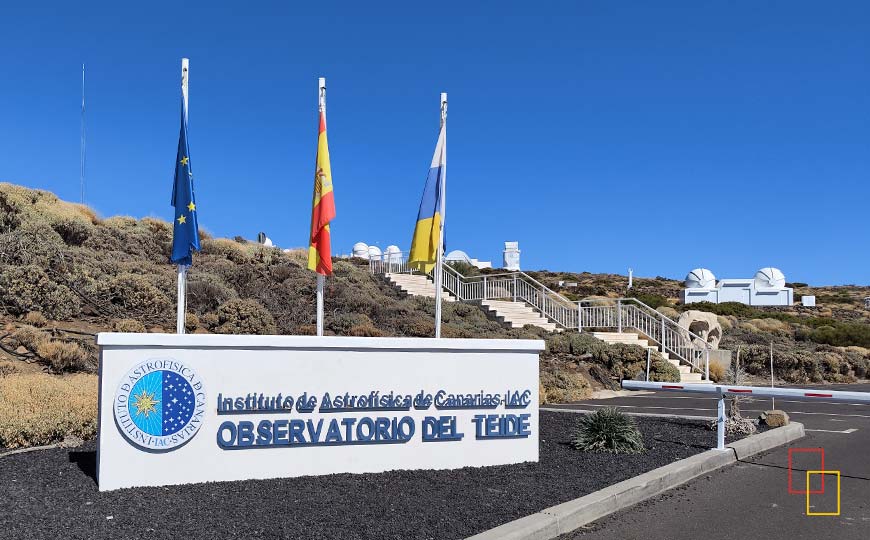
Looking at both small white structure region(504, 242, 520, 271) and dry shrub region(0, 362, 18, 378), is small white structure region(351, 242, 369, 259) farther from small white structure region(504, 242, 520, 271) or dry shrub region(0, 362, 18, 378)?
dry shrub region(0, 362, 18, 378)

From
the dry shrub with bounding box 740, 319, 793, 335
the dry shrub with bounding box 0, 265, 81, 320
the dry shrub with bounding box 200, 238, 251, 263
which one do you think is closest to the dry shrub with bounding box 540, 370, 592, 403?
the dry shrub with bounding box 0, 265, 81, 320

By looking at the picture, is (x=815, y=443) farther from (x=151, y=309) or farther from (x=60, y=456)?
(x=151, y=309)

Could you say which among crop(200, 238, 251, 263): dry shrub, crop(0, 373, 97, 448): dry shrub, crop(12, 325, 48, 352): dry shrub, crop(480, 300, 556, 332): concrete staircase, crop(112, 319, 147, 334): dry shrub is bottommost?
crop(0, 373, 97, 448): dry shrub

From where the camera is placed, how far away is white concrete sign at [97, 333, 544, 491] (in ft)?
23.2

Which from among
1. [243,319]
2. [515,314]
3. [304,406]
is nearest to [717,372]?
[515,314]

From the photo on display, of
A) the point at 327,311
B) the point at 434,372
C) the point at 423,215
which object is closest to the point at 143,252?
the point at 327,311

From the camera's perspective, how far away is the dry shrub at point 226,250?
1099 inches

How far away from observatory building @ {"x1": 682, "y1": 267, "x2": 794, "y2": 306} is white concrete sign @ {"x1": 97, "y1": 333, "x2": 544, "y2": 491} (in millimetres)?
56594

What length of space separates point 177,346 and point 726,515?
5.04 m

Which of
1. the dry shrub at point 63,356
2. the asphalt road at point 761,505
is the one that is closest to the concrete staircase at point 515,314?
the dry shrub at point 63,356

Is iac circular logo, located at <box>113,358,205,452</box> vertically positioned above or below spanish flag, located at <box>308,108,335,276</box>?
below

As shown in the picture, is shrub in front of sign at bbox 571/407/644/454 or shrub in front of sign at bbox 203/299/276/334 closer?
shrub in front of sign at bbox 571/407/644/454

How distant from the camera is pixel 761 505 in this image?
24.0 feet

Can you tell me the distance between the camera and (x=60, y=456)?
27.3ft
